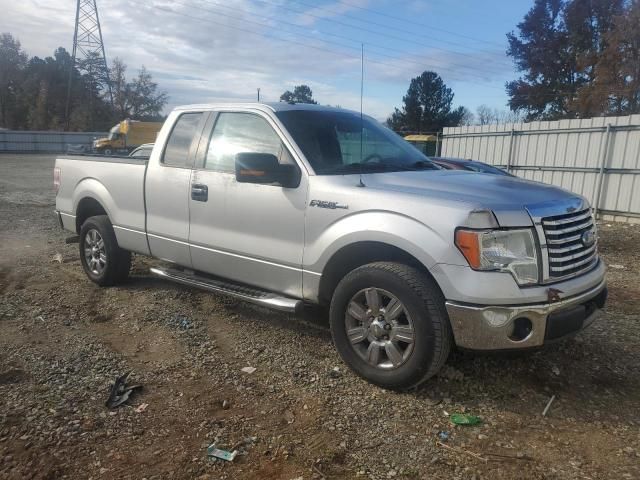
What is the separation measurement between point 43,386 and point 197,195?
1918 millimetres

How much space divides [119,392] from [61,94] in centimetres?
6796

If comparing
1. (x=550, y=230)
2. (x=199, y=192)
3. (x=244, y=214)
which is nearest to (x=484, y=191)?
(x=550, y=230)

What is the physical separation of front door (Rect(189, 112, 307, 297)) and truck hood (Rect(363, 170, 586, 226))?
2.29ft

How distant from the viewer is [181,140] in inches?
195

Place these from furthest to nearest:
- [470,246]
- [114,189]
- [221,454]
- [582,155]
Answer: [582,155] → [114,189] → [470,246] → [221,454]

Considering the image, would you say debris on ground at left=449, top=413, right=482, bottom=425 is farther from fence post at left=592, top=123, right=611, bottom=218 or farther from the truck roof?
fence post at left=592, top=123, right=611, bottom=218

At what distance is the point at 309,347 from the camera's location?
4.36 meters

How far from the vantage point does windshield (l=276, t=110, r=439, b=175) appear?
4090mm

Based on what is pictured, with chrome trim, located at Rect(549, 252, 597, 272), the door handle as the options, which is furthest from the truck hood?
the door handle

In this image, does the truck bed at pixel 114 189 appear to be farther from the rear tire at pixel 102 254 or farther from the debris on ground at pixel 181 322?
the debris on ground at pixel 181 322

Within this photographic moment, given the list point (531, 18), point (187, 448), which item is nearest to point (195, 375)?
point (187, 448)

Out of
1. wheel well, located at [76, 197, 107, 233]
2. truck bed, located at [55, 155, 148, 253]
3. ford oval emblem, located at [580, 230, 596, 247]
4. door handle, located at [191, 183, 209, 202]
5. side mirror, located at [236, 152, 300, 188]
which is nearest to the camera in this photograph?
ford oval emblem, located at [580, 230, 596, 247]

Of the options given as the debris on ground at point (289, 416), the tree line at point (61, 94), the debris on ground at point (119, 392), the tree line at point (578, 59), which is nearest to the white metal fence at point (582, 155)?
the debris on ground at point (289, 416)

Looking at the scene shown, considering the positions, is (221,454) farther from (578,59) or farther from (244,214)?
(578,59)
